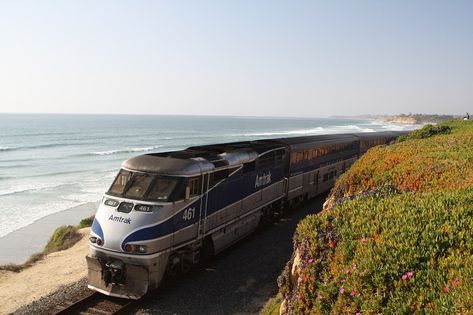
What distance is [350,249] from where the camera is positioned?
24.2ft

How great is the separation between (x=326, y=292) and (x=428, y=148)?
1210cm

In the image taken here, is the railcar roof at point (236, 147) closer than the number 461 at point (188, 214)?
No

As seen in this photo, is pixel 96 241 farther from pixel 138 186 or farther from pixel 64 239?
pixel 64 239

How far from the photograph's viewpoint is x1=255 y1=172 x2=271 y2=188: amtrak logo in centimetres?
1833

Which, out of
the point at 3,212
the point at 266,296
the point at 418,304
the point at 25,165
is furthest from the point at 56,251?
the point at 25,165

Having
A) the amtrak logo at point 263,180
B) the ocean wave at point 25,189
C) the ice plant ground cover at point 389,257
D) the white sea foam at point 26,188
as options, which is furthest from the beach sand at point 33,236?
the ice plant ground cover at point 389,257

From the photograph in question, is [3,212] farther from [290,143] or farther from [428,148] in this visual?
[428,148]

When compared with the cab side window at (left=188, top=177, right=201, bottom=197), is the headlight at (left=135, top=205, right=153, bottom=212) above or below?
below

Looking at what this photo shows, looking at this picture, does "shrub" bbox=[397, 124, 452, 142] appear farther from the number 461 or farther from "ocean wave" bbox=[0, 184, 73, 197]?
"ocean wave" bbox=[0, 184, 73, 197]

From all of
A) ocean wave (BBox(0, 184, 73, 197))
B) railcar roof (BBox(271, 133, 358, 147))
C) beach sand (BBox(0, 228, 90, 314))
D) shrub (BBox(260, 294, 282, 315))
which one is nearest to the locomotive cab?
beach sand (BBox(0, 228, 90, 314))

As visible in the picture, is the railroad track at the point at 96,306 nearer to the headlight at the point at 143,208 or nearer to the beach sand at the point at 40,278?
the beach sand at the point at 40,278

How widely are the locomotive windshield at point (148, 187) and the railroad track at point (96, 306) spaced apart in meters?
3.12

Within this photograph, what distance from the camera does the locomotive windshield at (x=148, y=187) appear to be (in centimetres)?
1243

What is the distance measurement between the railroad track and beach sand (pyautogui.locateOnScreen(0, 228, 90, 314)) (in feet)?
6.91
